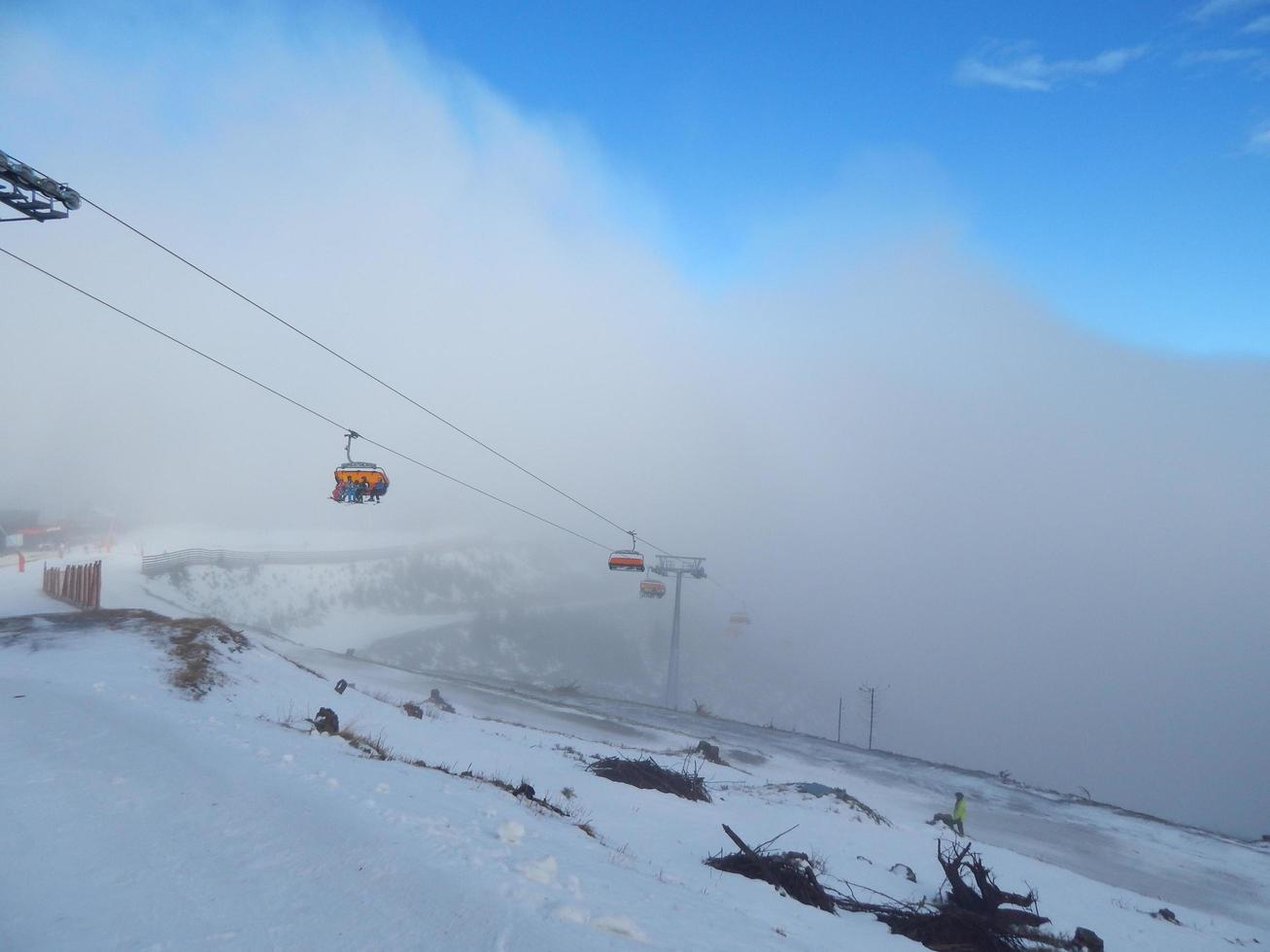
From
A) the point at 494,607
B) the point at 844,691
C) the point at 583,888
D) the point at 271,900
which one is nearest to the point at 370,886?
the point at 271,900

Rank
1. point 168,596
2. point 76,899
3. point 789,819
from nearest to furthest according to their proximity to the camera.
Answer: point 76,899 → point 789,819 → point 168,596

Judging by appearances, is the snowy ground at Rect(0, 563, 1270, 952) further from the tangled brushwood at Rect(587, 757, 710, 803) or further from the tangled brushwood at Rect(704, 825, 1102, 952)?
the tangled brushwood at Rect(587, 757, 710, 803)

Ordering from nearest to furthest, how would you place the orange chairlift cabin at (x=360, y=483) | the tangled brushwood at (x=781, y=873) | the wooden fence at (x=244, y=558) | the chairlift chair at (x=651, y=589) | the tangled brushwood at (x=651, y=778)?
the tangled brushwood at (x=781, y=873), the tangled brushwood at (x=651, y=778), the orange chairlift cabin at (x=360, y=483), the chairlift chair at (x=651, y=589), the wooden fence at (x=244, y=558)

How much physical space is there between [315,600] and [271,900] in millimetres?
74230

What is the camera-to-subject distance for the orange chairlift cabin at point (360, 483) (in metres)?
23.3

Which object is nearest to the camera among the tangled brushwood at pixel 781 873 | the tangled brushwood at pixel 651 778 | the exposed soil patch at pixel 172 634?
the tangled brushwood at pixel 781 873

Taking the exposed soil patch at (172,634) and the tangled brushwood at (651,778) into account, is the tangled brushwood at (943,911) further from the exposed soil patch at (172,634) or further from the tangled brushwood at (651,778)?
the exposed soil patch at (172,634)

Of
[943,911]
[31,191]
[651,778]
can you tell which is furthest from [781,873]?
[31,191]

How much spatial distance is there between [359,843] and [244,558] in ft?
234

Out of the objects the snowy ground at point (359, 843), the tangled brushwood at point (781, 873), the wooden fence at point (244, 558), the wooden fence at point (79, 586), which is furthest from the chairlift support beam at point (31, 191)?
the wooden fence at point (244, 558)

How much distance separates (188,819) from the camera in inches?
305

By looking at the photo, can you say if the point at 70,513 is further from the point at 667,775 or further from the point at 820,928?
the point at 820,928

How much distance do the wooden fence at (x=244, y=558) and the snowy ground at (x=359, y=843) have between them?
39101 millimetres

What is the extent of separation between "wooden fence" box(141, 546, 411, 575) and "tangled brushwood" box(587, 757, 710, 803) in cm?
4970
